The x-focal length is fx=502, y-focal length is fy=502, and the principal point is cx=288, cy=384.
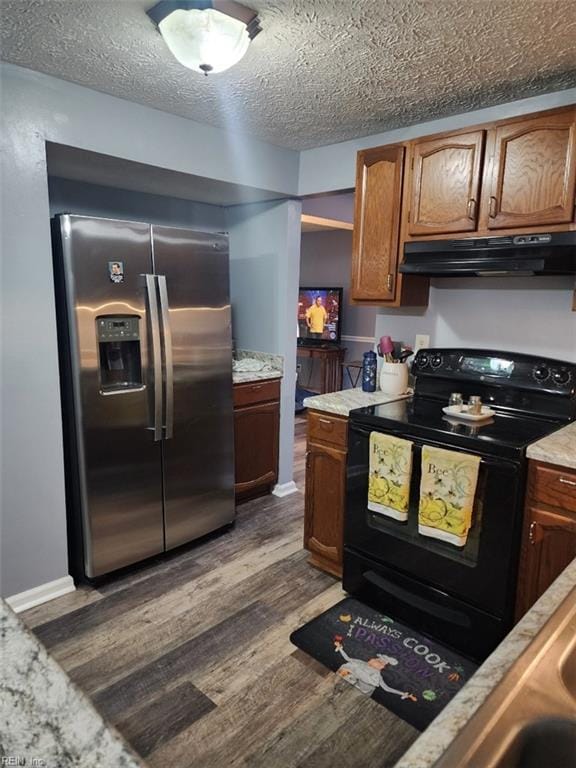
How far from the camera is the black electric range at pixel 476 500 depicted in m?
1.91

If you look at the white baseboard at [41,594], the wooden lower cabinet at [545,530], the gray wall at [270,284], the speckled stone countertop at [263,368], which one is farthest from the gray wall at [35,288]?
the wooden lower cabinet at [545,530]

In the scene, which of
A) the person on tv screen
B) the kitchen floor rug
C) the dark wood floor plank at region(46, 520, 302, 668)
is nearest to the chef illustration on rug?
the kitchen floor rug

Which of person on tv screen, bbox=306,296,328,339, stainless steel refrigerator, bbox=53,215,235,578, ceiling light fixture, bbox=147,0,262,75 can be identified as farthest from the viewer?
person on tv screen, bbox=306,296,328,339

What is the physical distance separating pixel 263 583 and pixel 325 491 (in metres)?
0.58

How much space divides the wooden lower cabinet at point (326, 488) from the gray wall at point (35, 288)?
1.25 meters

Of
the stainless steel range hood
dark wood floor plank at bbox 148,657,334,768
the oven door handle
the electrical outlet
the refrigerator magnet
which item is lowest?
dark wood floor plank at bbox 148,657,334,768

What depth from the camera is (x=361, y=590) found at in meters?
2.44

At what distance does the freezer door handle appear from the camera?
256 cm

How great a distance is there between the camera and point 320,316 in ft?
22.1

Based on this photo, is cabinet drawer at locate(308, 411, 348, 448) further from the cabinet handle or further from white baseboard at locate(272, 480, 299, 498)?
white baseboard at locate(272, 480, 299, 498)

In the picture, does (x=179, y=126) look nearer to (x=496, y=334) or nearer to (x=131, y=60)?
(x=131, y=60)

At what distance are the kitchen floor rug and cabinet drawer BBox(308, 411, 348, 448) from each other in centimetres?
81

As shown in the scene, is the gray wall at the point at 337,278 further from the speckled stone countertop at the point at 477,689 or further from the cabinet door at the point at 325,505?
the speckled stone countertop at the point at 477,689

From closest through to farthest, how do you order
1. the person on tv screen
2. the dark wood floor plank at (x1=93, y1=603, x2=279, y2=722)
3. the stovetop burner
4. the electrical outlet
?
the dark wood floor plank at (x1=93, y1=603, x2=279, y2=722) < the stovetop burner < the electrical outlet < the person on tv screen
